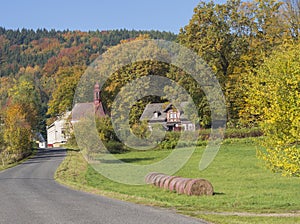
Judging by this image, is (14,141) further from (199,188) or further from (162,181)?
(199,188)

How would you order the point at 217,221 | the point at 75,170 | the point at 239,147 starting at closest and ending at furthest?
the point at 217,221 < the point at 75,170 < the point at 239,147

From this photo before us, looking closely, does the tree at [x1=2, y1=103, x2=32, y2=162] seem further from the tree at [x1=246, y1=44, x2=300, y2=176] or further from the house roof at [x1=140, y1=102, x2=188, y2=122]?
the tree at [x1=246, y1=44, x2=300, y2=176]

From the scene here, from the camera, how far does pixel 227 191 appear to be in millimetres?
26547

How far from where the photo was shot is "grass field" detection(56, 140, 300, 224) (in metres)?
17.5

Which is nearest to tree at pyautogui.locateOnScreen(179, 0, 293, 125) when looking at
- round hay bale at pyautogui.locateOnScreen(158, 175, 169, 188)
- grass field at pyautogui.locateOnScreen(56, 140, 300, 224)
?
grass field at pyautogui.locateOnScreen(56, 140, 300, 224)

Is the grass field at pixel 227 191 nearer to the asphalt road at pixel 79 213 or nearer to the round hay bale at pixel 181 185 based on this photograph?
the round hay bale at pixel 181 185

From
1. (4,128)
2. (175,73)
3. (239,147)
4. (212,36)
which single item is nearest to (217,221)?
(239,147)

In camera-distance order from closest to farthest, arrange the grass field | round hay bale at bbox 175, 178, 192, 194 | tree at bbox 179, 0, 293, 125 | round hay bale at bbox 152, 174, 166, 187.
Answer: the grass field → round hay bale at bbox 175, 178, 192, 194 → round hay bale at bbox 152, 174, 166, 187 → tree at bbox 179, 0, 293, 125

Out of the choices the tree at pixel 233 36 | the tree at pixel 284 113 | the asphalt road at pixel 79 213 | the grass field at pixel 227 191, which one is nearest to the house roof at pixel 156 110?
the tree at pixel 233 36

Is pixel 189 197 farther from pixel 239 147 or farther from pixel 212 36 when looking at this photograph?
pixel 212 36

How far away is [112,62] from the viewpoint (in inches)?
3246

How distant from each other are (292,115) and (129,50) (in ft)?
212

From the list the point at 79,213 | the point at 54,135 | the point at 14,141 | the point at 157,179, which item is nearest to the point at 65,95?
the point at 54,135

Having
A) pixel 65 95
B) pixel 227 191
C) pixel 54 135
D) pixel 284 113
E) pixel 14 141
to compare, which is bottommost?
pixel 227 191
